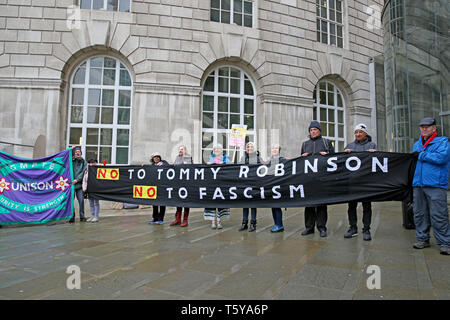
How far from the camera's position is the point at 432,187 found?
13.4 feet

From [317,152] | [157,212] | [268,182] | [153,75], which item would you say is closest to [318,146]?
[317,152]

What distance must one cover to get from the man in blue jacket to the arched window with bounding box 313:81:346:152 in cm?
992

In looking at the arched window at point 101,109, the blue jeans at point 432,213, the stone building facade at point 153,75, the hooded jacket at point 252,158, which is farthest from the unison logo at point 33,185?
the blue jeans at point 432,213

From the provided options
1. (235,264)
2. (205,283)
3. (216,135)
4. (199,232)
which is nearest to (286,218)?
(199,232)

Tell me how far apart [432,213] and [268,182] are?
264 cm

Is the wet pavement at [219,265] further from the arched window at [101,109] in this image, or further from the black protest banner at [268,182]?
the arched window at [101,109]

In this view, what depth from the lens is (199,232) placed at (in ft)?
18.8

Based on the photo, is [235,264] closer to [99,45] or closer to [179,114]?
[179,114]

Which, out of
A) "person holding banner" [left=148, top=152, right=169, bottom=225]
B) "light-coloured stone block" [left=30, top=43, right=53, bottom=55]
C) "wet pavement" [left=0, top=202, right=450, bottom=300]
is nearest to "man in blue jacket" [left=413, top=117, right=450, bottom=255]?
"wet pavement" [left=0, top=202, right=450, bottom=300]

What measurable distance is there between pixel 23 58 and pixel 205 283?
1174 centimetres

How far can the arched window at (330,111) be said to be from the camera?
13.9 meters

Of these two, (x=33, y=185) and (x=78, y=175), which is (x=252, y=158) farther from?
(x=33, y=185)

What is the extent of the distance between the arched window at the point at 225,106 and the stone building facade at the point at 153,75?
0.05 metres
